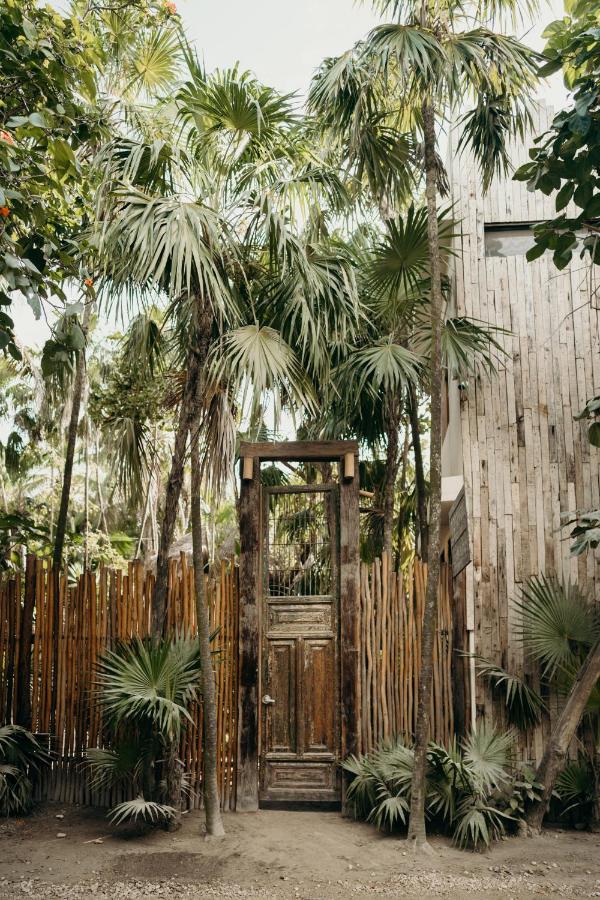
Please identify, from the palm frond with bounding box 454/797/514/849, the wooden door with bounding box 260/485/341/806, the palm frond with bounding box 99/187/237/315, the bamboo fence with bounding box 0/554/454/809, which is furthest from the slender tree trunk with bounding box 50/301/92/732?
the palm frond with bounding box 454/797/514/849

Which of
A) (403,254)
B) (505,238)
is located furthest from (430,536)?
(505,238)

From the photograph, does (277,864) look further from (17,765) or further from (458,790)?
(17,765)

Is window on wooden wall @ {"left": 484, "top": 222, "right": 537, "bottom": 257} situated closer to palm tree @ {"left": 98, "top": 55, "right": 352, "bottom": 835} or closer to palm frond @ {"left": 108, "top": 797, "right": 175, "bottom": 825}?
palm tree @ {"left": 98, "top": 55, "right": 352, "bottom": 835}

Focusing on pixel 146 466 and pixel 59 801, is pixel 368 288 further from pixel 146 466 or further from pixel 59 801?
pixel 59 801

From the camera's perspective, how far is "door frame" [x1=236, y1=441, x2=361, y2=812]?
Result: 696cm

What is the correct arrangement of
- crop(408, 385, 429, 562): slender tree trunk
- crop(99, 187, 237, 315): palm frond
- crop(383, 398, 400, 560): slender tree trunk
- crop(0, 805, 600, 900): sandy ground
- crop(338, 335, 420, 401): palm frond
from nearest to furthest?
crop(0, 805, 600, 900): sandy ground → crop(99, 187, 237, 315): palm frond → crop(338, 335, 420, 401): palm frond → crop(383, 398, 400, 560): slender tree trunk → crop(408, 385, 429, 562): slender tree trunk

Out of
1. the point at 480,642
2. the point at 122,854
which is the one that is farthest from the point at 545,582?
the point at 122,854

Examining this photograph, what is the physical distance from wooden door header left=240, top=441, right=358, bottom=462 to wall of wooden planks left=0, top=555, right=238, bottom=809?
101 centimetres

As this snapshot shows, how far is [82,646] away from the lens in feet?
24.0

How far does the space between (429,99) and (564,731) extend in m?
4.86

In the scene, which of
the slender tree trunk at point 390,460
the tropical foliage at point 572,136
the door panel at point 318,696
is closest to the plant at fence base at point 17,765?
the door panel at point 318,696

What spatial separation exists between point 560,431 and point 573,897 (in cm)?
371

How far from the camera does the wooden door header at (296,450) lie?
7.34m

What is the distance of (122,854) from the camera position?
5820mm
